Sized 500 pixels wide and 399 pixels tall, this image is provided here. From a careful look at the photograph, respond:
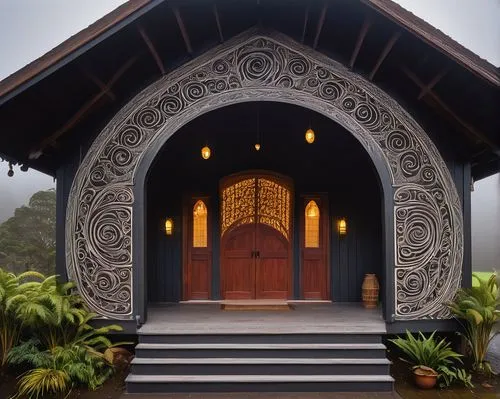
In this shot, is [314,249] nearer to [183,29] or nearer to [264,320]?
[264,320]

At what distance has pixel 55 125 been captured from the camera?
5691 mm

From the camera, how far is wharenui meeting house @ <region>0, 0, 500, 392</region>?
496 centimetres

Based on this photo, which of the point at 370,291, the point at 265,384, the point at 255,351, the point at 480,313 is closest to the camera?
the point at 265,384

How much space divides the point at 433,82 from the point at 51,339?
6.00 m

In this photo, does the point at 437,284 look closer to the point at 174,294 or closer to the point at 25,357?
the point at 174,294

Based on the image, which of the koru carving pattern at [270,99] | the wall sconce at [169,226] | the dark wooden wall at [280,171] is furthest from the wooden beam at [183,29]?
the wall sconce at [169,226]

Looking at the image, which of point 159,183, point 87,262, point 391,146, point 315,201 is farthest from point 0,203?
point 391,146

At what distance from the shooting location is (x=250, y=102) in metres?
5.94

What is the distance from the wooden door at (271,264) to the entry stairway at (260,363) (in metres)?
2.28

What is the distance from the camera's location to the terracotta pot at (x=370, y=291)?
6.97 meters

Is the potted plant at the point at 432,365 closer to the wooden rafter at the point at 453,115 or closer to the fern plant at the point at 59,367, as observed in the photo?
the wooden rafter at the point at 453,115

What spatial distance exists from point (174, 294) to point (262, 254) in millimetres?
1783

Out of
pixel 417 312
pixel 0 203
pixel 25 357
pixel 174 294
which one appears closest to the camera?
pixel 25 357

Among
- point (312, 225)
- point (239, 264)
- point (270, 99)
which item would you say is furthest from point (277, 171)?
point (270, 99)
